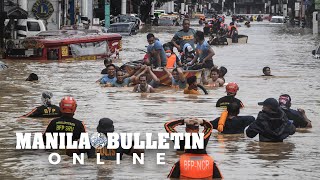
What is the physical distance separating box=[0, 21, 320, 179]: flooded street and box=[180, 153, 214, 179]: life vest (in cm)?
84

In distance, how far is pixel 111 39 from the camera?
143 ft

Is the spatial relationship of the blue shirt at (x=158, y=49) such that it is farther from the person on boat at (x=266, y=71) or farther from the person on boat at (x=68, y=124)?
the person on boat at (x=68, y=124)

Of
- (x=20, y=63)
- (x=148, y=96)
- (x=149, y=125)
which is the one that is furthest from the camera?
(x=20, y=63)

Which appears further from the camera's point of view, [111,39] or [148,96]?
[111,39]

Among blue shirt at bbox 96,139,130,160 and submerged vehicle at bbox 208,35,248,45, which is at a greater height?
blue shirt at bbox 96,139,130,160

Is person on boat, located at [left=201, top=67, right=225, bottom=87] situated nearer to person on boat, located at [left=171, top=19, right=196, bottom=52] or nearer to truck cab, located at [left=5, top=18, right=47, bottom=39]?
person on boat, located at [left=171, top=19, right=196, bottom=52]

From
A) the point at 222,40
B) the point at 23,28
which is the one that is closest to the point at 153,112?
the point at 23,28

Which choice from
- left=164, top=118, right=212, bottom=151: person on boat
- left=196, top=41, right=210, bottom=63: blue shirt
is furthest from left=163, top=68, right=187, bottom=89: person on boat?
left=164, top=118, right=212, bottom=151: person on boat

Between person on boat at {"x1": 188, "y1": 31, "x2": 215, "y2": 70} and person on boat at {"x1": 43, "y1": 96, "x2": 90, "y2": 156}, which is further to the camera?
person on boat at {"x1": 188, "y1": 31, "x2": 215, "y2": 70}

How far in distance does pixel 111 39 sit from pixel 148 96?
60.1 feet

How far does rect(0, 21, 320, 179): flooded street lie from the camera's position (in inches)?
555

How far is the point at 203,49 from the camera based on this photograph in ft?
95.9

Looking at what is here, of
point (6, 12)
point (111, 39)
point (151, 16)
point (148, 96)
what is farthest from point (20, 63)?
point (151, 16)

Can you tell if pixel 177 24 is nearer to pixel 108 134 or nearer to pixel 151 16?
pixel 151 16
